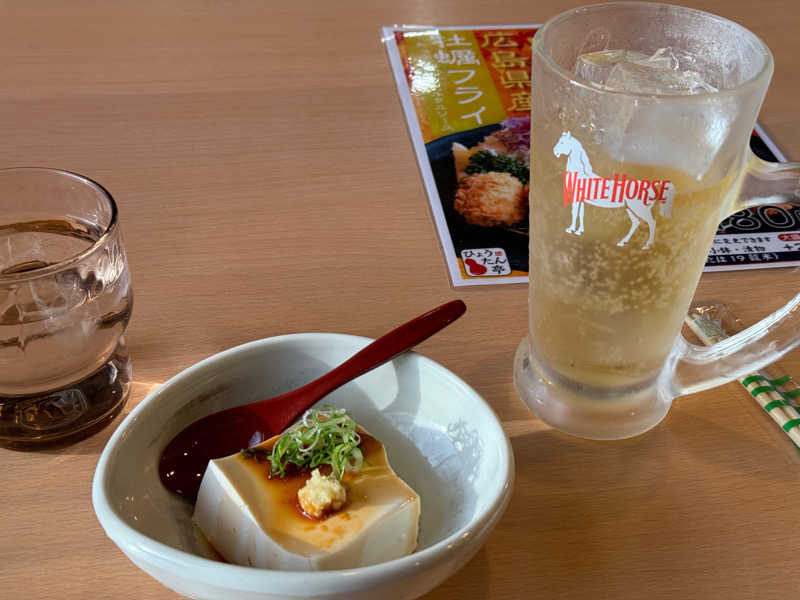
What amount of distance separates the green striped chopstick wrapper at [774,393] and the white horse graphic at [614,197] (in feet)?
0.70

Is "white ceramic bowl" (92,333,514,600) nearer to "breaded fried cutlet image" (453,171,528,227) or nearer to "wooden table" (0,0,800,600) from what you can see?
"wooden table" (0,0,800,600)

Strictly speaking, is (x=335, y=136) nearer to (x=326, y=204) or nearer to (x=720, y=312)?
(x=326, y=204)

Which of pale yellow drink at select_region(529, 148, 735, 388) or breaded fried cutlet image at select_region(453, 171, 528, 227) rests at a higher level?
pale yellow drink at select_region(529, 148, 735, 388)

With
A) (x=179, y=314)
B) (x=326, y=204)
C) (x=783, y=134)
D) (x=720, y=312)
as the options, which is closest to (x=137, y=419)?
(x=179, y=314)

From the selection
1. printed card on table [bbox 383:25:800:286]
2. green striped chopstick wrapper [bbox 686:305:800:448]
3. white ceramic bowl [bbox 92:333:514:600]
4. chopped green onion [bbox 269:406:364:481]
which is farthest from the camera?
printed card on table [bbox 383:25:800:286]

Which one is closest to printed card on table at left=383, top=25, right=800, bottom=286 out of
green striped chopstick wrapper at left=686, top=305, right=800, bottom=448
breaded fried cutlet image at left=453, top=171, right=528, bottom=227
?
breaded fried cutlet image at left=453, top=171, right=528, bottom=227

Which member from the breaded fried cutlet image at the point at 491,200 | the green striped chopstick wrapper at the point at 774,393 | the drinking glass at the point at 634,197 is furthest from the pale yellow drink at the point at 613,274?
the breaded fried cutlet image at the point at 491,200

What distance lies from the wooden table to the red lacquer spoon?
0.29 ft

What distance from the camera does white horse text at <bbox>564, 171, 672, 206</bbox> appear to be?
565mm

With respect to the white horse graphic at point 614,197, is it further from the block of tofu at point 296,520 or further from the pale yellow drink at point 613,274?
the block of tofu at point 296,520

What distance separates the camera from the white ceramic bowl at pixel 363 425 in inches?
18.9

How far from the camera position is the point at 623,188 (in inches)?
22.4

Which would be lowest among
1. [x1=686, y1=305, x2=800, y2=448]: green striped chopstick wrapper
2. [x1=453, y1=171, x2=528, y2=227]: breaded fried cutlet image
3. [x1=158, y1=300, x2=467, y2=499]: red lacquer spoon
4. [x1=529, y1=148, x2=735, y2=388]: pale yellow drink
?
[x1=686, y1=305, x2=800, y2=448]: green striped chopstick wrapper

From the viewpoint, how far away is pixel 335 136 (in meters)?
1.03
